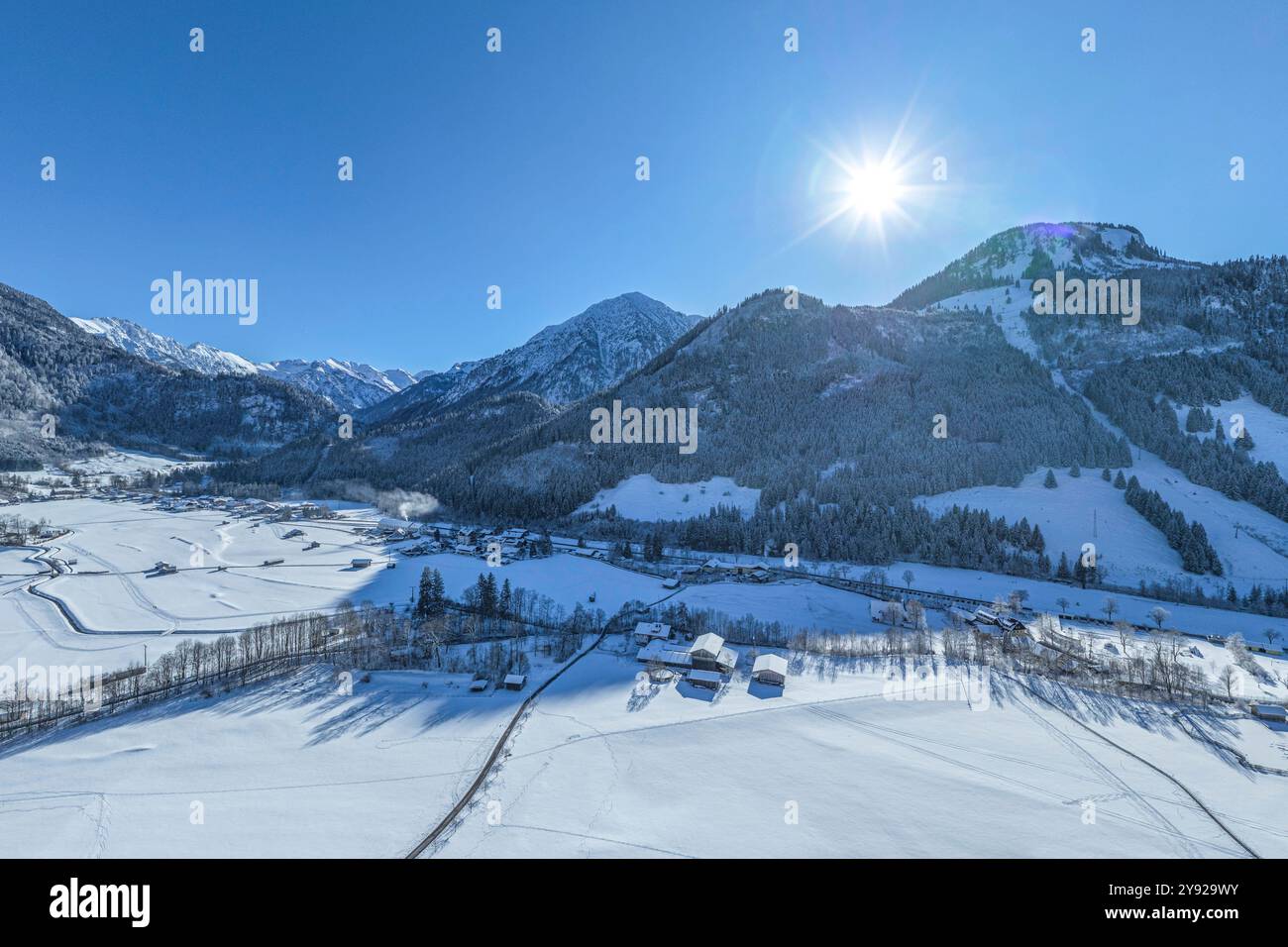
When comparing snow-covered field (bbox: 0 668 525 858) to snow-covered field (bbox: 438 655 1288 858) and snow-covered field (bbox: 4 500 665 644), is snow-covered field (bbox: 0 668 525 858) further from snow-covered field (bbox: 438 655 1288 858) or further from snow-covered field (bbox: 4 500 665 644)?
snow-covered field (bbox: 4 500 665 644)

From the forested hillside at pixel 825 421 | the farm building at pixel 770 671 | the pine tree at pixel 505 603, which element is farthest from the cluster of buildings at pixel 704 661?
the forested hillside at pixel 825 421

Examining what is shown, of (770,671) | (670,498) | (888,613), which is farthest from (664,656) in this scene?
(670,498)

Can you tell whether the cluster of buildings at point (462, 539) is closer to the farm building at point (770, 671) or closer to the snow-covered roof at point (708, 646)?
the snow-covered roof at point (708, 646)

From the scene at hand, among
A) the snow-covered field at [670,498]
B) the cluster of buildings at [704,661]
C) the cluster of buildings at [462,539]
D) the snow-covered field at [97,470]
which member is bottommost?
the cluster of buildings at [704,661]

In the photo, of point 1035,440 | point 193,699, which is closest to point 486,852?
point 193,699

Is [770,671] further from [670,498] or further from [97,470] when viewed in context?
[97,470]
